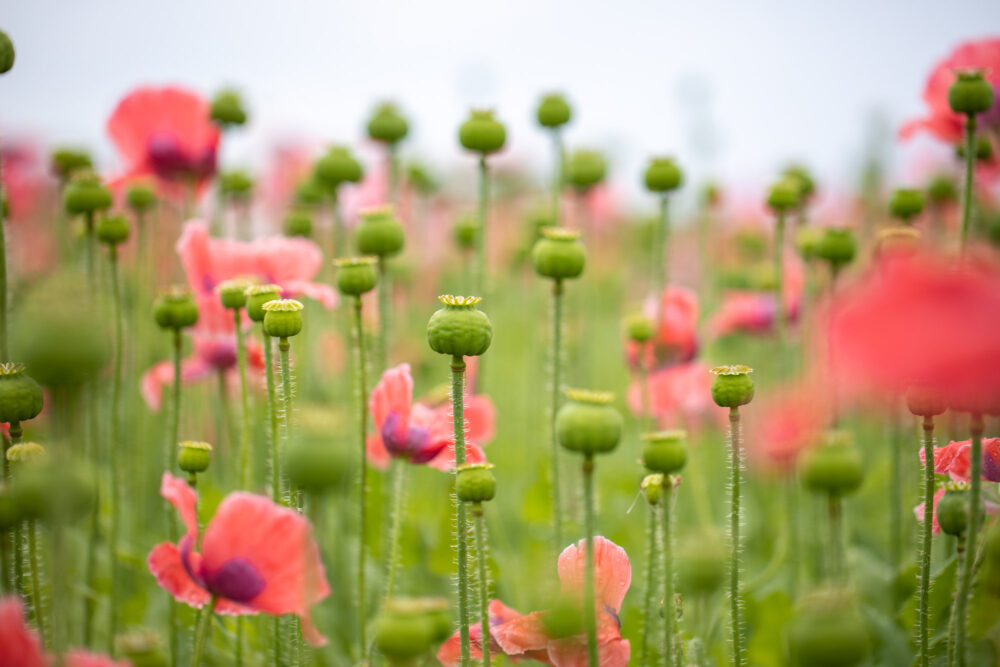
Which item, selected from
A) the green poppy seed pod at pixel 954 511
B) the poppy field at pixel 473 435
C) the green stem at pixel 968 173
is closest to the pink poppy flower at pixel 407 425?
the poppy field at pixel 473 435

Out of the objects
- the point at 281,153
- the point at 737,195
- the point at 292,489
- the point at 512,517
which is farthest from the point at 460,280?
the point at 292,489

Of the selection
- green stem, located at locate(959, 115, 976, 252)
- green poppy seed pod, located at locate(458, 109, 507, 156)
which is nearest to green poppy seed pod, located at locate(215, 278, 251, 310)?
green poppy seed pod, located at locate(458, 109, 507, 156)

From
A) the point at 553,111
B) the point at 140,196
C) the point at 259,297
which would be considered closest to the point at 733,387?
the point at 259,297

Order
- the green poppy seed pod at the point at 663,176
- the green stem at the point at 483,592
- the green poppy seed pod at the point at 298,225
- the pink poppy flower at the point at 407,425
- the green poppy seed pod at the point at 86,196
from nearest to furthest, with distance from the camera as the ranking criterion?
the green stem at the point at 483,592 < the pink poppy flower at the point at 407,425 < the green poppy seed pod at the point at 86,196 < the green poppy seed pod at the point at 663,176 < the green poppy seed pod at the point at 298,225

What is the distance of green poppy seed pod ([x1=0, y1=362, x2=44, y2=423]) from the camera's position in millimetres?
858

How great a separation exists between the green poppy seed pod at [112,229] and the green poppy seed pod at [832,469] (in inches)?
44.2

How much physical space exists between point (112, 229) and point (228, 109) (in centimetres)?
49

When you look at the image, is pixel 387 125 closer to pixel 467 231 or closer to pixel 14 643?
pixel 467 231

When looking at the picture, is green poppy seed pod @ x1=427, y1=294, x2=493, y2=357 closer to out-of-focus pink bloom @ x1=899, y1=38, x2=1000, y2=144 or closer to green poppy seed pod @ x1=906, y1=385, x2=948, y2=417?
green poppy seed pod @ x1=906, y1=385, x2=948, y2=417

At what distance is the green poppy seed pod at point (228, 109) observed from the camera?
1.76 metres

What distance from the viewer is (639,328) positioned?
5.11 feet

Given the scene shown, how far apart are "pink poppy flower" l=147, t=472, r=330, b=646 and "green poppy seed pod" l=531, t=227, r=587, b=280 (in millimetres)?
476

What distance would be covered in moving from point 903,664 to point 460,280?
2685 millimetres

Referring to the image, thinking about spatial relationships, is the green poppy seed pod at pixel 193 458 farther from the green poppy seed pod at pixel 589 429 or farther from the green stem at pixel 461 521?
the green poppy seed pod at pixel 589 429
